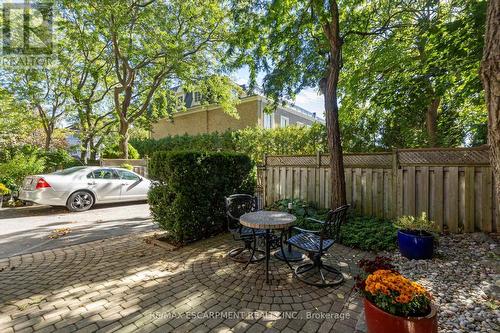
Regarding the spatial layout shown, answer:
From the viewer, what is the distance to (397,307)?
1.87 metres

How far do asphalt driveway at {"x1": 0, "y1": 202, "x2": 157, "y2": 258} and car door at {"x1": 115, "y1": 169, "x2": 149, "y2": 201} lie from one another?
1.87 ft

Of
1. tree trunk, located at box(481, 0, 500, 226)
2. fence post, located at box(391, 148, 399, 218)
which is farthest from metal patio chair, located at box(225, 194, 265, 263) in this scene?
fence post, located at box(391, 148, 399, 218)

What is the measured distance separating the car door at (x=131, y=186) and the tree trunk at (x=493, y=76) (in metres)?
9.30

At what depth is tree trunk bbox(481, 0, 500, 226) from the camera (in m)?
2.02

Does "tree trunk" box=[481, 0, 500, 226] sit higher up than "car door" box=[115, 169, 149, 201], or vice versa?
"tree trunk" box=[481, 0, 500, 226]

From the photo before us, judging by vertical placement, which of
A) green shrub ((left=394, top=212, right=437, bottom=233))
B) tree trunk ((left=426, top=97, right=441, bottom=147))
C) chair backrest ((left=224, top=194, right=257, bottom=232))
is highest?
tree trunk ((left=426, top=97, right=441, bottom=147))

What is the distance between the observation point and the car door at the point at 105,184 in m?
7.92

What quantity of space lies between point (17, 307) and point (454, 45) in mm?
8130

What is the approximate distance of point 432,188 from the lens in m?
4.96

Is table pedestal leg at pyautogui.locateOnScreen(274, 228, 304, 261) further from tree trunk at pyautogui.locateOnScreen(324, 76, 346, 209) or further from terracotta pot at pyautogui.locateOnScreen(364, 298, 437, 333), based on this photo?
tree trunk at pyautogui.locateOnScreen(324, 76, 346, 209)

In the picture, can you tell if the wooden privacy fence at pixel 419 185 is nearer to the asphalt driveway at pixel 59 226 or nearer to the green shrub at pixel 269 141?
the green shrub at pixel 269 141

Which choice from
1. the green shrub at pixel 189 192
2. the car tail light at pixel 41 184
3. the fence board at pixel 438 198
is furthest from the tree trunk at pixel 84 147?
the fence board at pixel 438 198

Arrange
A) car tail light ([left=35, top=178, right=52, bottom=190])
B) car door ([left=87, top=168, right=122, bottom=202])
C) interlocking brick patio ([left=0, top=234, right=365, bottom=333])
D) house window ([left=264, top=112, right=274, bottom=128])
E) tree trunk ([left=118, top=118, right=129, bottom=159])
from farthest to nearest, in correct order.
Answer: house window ([left=264, top=112, right=274, bottom=128]), tree trunk ([left=118, top=118, right=129, bottom=159]), car door ([left=87, top=168, right=122, bottom=202]), car tail light ([left=35, top=178, right=52, bottom=190]), interlocking brick patio ([left=0, top=234, right=365, bottom=333])

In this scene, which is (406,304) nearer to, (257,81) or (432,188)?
(432,188)
